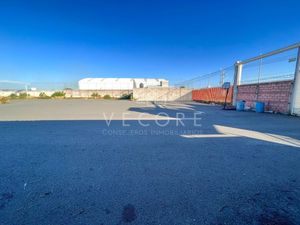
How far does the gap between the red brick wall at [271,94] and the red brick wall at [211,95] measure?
3292 mm

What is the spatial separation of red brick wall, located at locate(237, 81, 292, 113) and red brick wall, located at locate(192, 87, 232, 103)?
3292mm

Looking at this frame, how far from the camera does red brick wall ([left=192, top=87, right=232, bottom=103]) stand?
54.5 ft

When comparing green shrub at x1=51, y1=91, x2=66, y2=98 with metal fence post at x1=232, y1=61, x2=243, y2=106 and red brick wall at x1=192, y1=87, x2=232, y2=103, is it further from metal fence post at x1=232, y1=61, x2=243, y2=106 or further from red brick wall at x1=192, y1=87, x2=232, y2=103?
metal fence post at x1=232, y1=61, x2=243, y2=106

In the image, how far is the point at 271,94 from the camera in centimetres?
1001

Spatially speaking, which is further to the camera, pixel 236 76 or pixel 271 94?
pixel 236 76

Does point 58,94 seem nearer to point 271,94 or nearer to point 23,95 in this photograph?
point 23,95

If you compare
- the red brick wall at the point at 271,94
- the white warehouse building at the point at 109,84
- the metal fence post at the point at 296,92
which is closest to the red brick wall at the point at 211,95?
the red brick wall at the point at 271,94

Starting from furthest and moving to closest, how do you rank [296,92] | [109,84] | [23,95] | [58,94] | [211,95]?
[109,84] < [58,94] < [23,95] < [211,95] < [296,92]

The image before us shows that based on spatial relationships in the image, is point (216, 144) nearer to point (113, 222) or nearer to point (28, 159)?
point (113, 222)

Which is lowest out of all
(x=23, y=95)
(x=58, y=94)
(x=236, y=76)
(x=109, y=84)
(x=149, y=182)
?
(x=149, y=182)

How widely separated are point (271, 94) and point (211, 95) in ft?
31.0

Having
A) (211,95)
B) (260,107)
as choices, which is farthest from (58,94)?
(260,107)

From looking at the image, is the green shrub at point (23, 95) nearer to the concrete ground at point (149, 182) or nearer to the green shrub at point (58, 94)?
the green shrub at point (58, 94)

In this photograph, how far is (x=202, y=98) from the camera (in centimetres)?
2211
